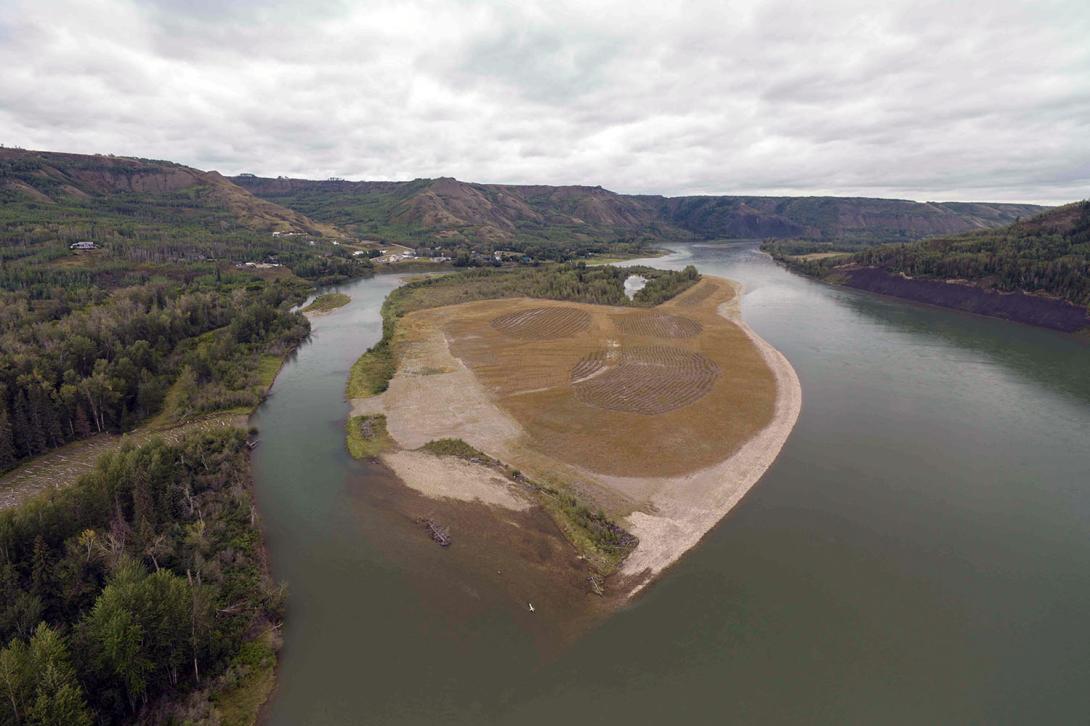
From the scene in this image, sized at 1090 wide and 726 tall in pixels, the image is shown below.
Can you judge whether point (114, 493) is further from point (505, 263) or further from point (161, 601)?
point (505, 263)

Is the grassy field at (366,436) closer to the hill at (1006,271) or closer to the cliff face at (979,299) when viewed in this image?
the cliff face at (979,299)

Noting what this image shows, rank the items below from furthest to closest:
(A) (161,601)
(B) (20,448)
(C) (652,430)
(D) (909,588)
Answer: (C) (652,430), (B) (20,448), (D) (909,588), (A) (161,601)

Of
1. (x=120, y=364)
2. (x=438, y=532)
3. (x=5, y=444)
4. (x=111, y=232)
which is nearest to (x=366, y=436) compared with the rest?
(x=438, y=532)

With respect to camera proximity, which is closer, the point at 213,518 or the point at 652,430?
the point at 213,518

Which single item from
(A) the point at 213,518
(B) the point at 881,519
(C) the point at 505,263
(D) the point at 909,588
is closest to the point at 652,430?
(B) the point at 881,519

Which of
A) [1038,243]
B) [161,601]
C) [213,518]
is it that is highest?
[1038,243]

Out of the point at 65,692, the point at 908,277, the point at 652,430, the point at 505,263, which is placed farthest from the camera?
the point at 505,263
